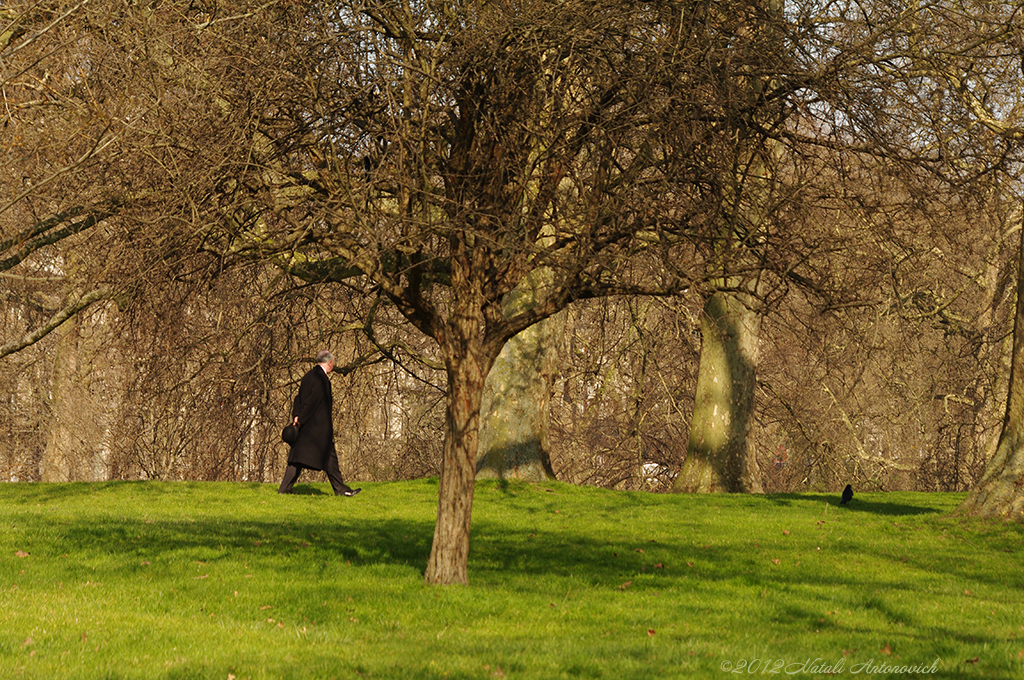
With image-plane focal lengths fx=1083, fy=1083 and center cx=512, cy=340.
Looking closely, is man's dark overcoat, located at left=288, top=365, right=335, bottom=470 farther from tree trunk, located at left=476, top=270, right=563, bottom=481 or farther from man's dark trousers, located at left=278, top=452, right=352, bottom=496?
tree trunk, located at left=476, top=270, right=563, bottom=481

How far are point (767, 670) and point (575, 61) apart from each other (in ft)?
14.1

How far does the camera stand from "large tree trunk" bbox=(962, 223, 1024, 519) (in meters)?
12.9

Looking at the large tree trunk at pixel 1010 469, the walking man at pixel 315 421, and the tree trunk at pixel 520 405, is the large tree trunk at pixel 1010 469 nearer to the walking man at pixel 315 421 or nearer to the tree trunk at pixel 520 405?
the tree trunk at pixel 520 405

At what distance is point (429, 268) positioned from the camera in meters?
9.34

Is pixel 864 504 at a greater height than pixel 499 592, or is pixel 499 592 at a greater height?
A: pixel 864 504

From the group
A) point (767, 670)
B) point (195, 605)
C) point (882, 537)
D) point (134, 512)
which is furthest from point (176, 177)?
point (882, 537)

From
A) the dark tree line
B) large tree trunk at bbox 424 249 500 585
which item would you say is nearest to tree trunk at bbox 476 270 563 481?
the dark tree line

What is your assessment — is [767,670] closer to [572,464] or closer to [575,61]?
[575,61]

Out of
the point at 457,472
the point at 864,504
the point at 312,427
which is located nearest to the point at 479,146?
the point at 457,472

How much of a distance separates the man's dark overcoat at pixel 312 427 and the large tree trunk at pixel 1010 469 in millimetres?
8181

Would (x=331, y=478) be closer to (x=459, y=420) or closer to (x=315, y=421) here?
(x=315, y=421)

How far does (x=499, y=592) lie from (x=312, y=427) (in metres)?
6.50

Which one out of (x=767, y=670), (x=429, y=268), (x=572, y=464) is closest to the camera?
(x=767, y=670)

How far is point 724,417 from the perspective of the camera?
17844 millimetres
